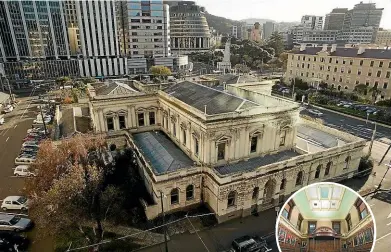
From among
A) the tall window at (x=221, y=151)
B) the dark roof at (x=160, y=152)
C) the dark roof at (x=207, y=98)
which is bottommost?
the dark roof at (x=160, y=152)

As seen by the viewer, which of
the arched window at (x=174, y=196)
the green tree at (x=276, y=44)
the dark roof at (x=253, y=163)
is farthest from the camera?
the green tree at (x=276, y=44)

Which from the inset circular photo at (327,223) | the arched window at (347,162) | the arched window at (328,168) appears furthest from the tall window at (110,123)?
the inset circular photo at (327,223)

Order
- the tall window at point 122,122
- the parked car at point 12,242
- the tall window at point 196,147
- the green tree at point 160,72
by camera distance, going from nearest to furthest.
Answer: the parked car at point 12,242 → the tall window at point 196,147 → the tall window at point 122,122 → the green tree at point 160,72

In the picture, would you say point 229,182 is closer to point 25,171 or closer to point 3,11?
point 25,171

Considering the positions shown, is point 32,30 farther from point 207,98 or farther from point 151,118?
point 207,98

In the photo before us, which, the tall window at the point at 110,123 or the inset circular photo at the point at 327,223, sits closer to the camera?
the inset circular photo at the point at 327,223

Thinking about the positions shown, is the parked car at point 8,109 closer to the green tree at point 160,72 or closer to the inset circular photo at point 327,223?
the green tree at point 160,72

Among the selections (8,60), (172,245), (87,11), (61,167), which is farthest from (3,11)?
(172,245)

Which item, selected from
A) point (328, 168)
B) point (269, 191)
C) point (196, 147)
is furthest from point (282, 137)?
point (196, 147)
